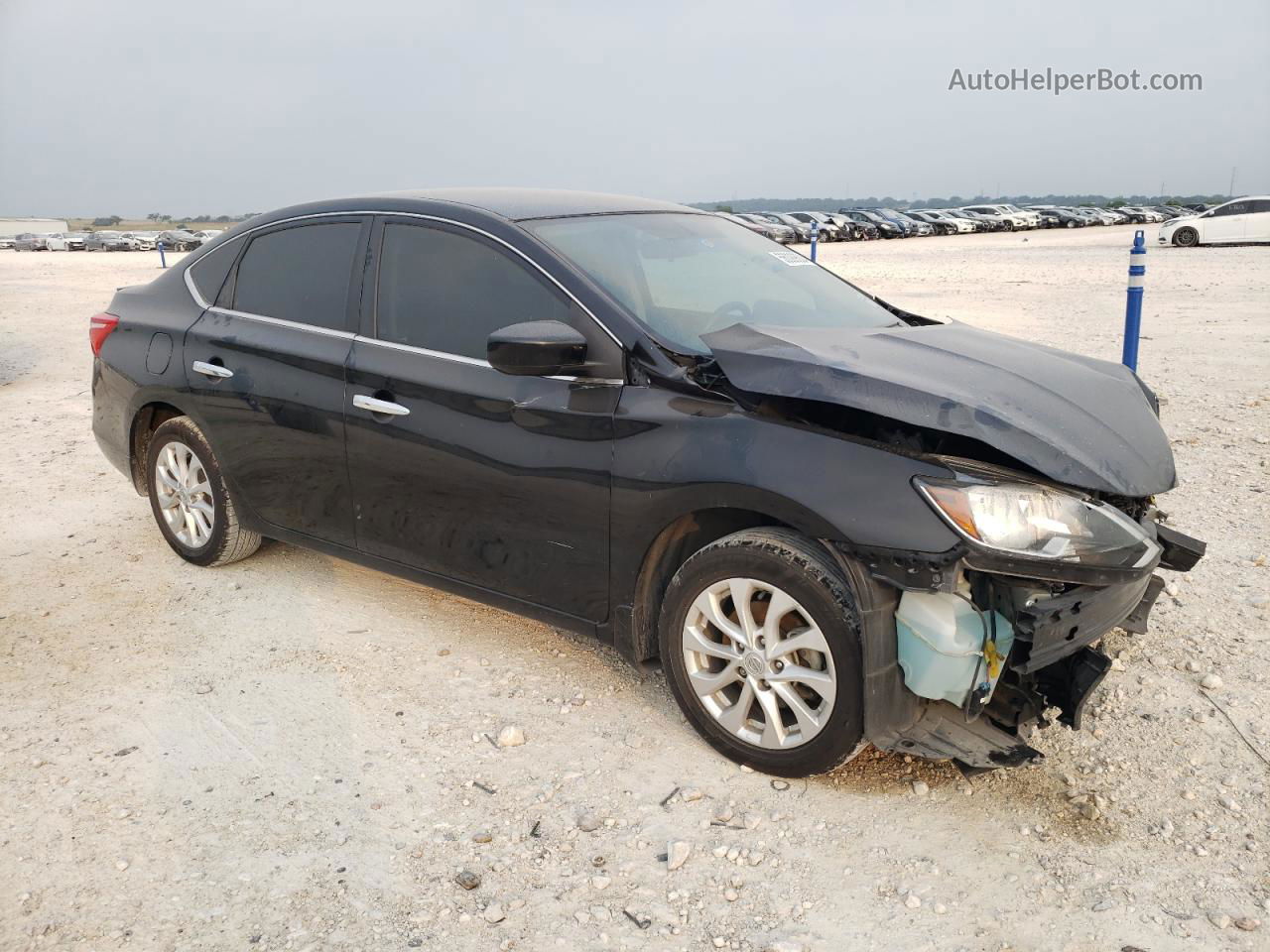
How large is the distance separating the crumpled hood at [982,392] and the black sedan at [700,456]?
0.04 feet

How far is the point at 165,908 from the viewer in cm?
269

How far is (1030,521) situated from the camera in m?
2.81

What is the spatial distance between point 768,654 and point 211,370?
286cm

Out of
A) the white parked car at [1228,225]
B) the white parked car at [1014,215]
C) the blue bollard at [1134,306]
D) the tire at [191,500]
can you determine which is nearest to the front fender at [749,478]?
the tire at [191,500]

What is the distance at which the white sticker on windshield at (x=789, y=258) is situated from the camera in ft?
14.4

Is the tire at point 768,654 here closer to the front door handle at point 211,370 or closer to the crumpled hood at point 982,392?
the crumpled hood at point 982,392

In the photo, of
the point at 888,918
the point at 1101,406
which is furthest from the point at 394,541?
the point at 1101,406

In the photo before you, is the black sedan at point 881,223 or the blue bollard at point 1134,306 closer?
the blue bollard at point 1134,306

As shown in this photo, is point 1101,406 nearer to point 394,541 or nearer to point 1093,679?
point 1093,679

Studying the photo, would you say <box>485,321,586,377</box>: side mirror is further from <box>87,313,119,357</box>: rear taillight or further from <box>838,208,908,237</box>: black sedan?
<box>838,208,908,237</box>: black sedan

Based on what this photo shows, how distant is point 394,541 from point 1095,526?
2.49 m

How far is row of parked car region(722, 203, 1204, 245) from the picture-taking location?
44938 millimetres

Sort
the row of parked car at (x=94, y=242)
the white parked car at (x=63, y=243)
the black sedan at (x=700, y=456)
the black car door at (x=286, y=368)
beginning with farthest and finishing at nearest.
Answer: the white parked car at (x=63, y=243) < the row of parked car at (x=94, y=242) < the black car door at (x=286, y=368) < the black sedan at (x=700, y=456)

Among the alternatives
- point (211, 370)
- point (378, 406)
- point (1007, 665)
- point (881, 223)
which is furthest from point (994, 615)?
point (881, 223)
